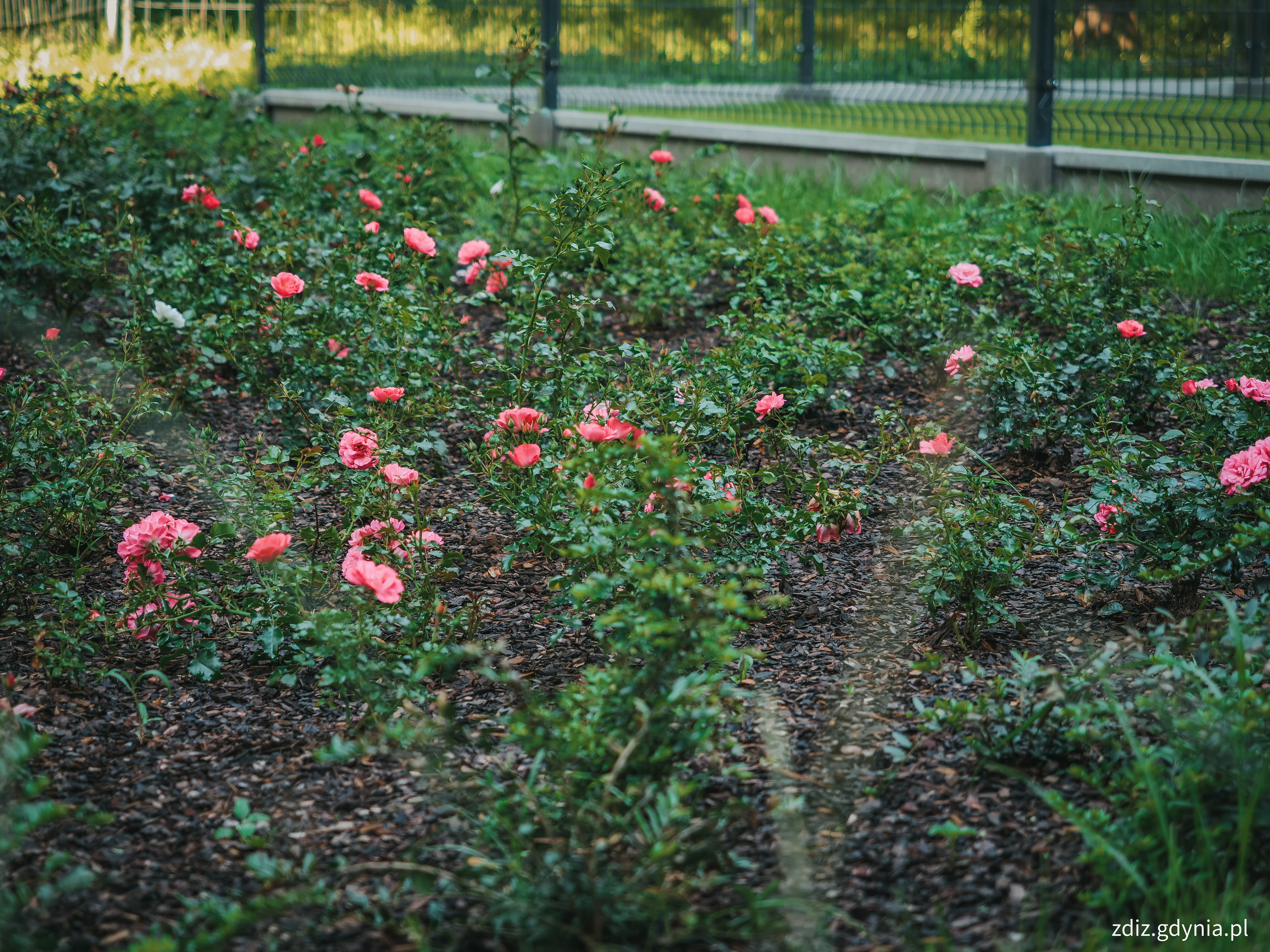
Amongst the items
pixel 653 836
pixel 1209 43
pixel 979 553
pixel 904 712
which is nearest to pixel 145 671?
pixel 653 836

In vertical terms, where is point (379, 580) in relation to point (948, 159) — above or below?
below

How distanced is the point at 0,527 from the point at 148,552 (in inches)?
27.1

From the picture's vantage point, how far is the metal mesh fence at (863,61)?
6340 millimetres

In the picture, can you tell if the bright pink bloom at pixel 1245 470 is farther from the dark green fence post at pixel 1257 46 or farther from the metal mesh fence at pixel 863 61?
the dark green fence post at pixel 1257 46

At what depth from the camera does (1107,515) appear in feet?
7.74

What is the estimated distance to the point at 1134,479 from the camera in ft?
7.91

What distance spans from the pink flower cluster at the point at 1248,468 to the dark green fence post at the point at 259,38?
11.5m

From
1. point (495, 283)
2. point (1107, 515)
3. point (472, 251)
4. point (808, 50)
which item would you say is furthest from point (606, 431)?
point (808, 50)

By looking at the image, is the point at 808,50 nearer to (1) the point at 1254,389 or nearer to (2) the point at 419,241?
(2) the point at 419,241

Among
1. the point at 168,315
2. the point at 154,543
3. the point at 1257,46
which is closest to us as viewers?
the point at 154,543

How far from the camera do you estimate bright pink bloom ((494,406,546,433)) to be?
8.60 feet

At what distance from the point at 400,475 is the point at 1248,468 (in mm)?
1737

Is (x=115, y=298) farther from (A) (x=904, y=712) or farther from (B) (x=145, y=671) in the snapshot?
(A) (x=904, y=712)

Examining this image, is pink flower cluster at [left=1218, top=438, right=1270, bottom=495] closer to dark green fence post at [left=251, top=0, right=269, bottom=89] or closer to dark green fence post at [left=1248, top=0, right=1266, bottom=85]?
dark green fence post at [left=1248, top=0, right=1266, bottom=85]
